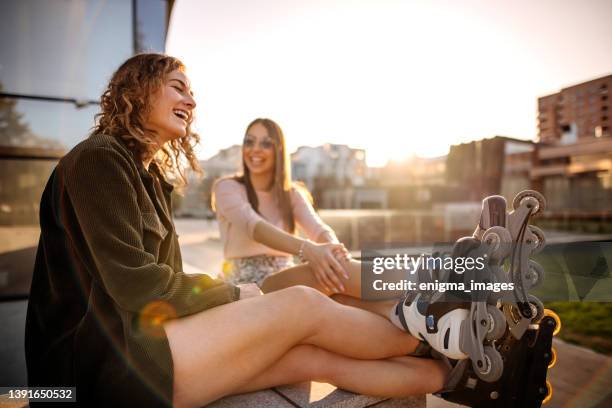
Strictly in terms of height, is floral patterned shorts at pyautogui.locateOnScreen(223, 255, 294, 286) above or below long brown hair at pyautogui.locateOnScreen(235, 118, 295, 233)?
below

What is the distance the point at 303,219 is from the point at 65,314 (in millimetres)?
1837

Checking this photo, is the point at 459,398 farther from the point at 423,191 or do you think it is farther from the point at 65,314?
the point at 423,191

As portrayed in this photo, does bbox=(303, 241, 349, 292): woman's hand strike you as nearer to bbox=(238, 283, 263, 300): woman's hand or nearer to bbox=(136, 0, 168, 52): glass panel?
bbox=(238, 283, 263, 300): woman's hand

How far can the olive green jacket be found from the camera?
122cm

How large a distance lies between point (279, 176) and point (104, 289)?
186 centimetres

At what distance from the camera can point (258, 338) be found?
1.35 m

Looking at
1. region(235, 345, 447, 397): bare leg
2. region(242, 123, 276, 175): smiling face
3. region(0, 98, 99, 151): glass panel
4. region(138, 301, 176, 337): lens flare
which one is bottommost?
region(235, 345, 447, 397): bare leg

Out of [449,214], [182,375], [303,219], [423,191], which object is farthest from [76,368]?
[423,191]

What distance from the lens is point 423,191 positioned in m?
35.3

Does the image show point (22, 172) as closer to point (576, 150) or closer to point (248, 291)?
point (248, 291)

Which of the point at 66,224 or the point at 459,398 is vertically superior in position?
the point at 66,224

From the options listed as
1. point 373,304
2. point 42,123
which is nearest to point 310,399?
point 373,304

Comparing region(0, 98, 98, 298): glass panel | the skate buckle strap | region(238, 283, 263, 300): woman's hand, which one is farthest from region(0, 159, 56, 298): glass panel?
the skate buckle strap

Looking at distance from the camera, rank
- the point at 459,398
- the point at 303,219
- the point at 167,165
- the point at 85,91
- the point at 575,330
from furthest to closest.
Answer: the point at 85,91, the point at 575,330, the point at 303,219, the point at 167,165, the point at 459,398
